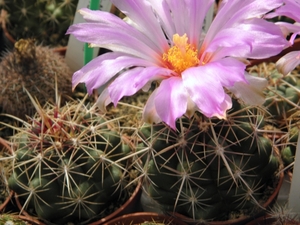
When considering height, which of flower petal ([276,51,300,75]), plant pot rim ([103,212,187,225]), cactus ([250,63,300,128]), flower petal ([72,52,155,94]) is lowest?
cactus ([250,63,300,128])

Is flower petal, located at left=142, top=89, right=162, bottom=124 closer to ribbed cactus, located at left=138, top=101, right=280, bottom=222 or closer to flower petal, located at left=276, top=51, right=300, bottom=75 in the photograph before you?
ribbed cactus, located at left=138, top=101, right=280, bottom=222

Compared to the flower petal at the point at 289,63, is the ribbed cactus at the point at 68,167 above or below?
below

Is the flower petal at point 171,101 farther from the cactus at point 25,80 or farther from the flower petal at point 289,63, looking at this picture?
the cactus at point 25,80

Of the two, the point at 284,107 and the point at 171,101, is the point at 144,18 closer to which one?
the point at 171,101

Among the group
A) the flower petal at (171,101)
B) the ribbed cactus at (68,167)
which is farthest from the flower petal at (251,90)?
the ribbed cactus at (68,167)

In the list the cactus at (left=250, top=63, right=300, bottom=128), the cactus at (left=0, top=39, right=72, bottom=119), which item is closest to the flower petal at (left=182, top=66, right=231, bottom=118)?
the cactus at (left=250, top=63, right=300, bottom=128)

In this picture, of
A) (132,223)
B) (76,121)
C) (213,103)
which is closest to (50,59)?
(76,121)
